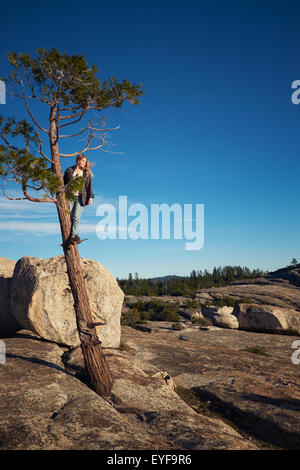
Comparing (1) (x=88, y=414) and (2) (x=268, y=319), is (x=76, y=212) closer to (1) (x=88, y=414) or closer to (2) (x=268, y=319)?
(1) (x=88, y=414)

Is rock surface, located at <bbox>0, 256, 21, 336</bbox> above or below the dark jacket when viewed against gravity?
below

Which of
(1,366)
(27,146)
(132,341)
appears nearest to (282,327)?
(132,341)

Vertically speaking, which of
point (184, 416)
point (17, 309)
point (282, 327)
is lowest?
point (282, 327)

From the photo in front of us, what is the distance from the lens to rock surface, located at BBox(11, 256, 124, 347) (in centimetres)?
1191

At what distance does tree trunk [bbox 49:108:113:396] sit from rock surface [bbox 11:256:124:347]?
3285 millimetres

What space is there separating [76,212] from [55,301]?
476 cm

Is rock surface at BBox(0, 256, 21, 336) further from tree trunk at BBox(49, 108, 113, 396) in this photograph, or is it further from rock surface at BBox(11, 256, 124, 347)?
tree trunk at BBox(49, 108, 113, 396)

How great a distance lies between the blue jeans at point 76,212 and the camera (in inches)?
364

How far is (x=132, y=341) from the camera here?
16344mm

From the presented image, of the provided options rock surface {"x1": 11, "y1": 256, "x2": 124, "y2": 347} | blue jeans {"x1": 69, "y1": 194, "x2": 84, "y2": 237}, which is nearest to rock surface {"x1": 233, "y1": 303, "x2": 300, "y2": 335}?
rock surface {"x1": 11, "y1": 256, "x2": 124, "y2": 347}

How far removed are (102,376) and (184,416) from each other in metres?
2.77
